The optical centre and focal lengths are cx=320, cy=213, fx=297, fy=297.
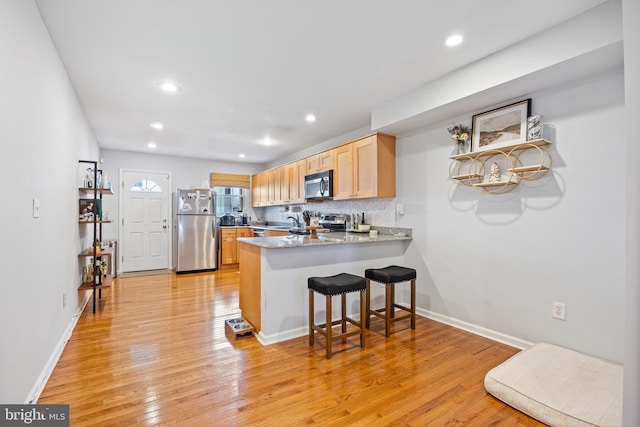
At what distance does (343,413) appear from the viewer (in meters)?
1.74

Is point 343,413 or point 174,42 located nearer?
point 343,413

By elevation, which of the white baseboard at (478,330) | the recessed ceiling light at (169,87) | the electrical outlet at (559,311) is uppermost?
the recessed ceiling light at (169,87)

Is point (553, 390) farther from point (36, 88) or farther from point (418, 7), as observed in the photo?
point (36, 88)

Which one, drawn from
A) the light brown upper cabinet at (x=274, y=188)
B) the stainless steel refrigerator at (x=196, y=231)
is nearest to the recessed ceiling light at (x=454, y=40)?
the light brown upper cabinet at (x=274, y=188)

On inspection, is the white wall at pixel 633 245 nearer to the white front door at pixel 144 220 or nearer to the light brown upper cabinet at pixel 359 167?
the light brown upper cabinet at pixel 359 167

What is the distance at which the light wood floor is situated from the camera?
5.64 ft

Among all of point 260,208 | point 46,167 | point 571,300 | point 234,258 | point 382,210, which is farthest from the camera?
A: point 260,208

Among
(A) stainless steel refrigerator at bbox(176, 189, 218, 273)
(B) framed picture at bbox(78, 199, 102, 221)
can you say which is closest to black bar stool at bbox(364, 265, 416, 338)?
(B) framed picture at bbox(78, 199, 102, 221)

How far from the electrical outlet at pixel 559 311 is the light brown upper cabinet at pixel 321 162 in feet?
9.88

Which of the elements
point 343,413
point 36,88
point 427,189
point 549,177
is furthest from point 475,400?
point 36,88

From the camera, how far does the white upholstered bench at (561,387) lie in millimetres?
1626

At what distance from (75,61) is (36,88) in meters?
0.80

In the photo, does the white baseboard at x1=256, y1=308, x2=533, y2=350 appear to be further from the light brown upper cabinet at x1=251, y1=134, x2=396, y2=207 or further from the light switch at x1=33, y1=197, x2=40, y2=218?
the light switch at x1=33, y1=197, x2=40, y2=218

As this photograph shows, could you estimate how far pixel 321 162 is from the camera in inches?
183
